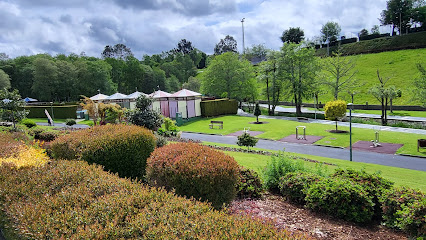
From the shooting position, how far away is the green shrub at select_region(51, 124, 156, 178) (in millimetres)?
7355

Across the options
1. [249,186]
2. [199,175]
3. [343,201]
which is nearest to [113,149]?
[199,175]

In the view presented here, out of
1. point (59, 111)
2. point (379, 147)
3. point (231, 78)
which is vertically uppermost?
point (231, 78)

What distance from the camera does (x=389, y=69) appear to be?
183 ft

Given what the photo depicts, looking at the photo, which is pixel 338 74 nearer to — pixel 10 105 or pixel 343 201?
pixel 343 201

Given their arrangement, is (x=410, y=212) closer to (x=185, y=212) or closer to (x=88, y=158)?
(x=185, y=212)

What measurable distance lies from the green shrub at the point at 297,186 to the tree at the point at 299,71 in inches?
1368

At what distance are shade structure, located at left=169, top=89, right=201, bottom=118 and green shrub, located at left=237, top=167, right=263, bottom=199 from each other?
27.8 metres

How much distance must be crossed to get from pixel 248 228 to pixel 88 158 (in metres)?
5.76

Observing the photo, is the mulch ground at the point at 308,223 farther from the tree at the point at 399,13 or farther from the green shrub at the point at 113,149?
the tree at the point at 399,13

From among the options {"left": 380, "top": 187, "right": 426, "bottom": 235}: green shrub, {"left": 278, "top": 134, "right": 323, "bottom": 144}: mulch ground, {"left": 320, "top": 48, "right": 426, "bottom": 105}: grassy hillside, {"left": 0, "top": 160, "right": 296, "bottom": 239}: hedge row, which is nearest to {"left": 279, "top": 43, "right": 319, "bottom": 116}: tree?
{"left": 320, "top": 48, "right": 426, "bottom": 105}: grassy hillside

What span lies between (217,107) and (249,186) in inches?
1282

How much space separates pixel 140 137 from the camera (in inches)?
318

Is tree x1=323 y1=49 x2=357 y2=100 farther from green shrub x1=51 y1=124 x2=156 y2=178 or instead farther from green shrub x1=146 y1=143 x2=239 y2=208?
green shrub x1=146 y1=143 x2=239 y2=208

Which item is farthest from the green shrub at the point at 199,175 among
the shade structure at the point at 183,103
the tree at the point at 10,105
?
the shade structure at the point at 183,103
